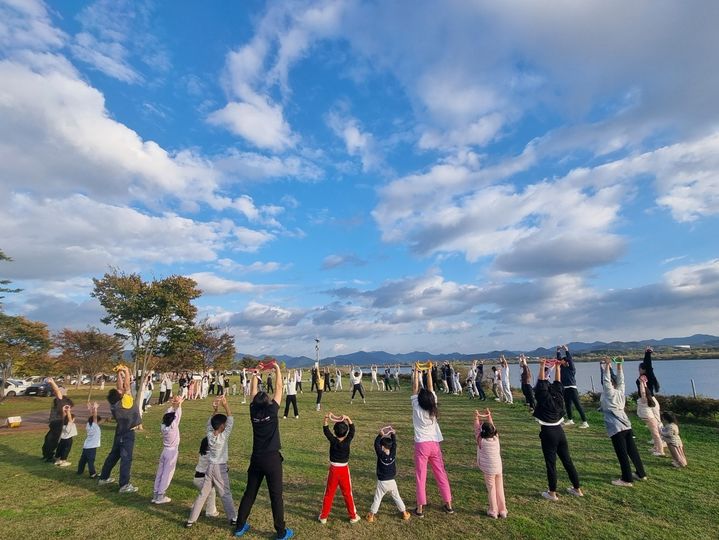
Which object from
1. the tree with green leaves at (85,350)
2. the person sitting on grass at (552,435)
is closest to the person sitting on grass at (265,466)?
the person sitting on grass at (552,435)

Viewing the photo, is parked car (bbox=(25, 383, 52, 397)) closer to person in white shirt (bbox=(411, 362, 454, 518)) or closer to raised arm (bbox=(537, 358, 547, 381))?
person in white shirt (bbox=(411, 362, 454, 518))

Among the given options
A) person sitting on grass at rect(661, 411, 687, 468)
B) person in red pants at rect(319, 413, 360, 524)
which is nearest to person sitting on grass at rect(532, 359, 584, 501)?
person sitting on grass at rect(661, 411, 687, 468)

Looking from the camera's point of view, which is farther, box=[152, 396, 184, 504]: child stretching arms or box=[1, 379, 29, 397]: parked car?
box=[1, 379, 29, 397]: parked car

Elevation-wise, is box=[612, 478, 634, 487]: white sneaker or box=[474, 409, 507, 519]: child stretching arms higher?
box=[474, 409, 507, 519]: child stretching arms

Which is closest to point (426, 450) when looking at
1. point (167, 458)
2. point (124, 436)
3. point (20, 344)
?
point (167, 458)

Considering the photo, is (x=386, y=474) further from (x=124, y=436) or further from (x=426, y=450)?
(x=124, y=436)

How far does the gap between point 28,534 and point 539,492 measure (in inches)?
309

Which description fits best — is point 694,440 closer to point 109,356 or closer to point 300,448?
point 300,448

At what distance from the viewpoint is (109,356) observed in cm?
3297

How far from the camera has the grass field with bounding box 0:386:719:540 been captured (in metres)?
5.40

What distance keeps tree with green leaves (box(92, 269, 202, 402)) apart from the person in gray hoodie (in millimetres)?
16448

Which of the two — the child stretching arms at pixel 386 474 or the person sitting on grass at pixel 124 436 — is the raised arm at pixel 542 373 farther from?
the person sitting on grass at pixel 124 436

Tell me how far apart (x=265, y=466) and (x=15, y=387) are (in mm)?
37621

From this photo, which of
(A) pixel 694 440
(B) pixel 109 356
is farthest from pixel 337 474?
(B) pixel 109 356
